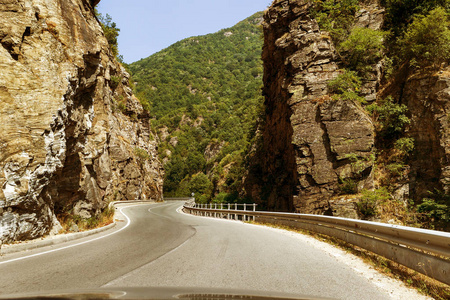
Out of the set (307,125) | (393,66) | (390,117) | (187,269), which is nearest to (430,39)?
(393,66)

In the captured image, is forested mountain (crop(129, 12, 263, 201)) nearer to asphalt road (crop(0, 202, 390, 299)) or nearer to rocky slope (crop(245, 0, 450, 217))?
rocky slope (crop(245, 0, 450, 217))

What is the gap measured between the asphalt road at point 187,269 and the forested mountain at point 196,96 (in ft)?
293

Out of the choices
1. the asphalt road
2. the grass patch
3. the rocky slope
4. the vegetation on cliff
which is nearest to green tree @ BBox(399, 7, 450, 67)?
the vegetation on cliff

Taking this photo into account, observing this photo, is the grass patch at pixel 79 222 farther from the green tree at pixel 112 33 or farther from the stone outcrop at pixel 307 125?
the green tree at pixel 112 33

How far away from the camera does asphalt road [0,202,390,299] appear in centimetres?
465

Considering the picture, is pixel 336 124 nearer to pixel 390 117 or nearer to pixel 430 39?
pixel 390 117

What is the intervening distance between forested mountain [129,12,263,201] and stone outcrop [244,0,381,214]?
225 ft

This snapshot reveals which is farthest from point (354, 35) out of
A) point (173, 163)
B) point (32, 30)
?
point (173, 163)

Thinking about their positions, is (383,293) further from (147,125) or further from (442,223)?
(147,125)

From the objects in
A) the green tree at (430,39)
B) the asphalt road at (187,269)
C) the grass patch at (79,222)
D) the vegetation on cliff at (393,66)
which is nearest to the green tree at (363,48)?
the vegetation on cliff at (393,66)

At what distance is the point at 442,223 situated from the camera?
16641 mm

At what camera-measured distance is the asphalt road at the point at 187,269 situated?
465cm

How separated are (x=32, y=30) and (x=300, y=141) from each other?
56.1ft

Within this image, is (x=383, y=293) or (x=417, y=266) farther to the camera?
(x=417, y=266)
